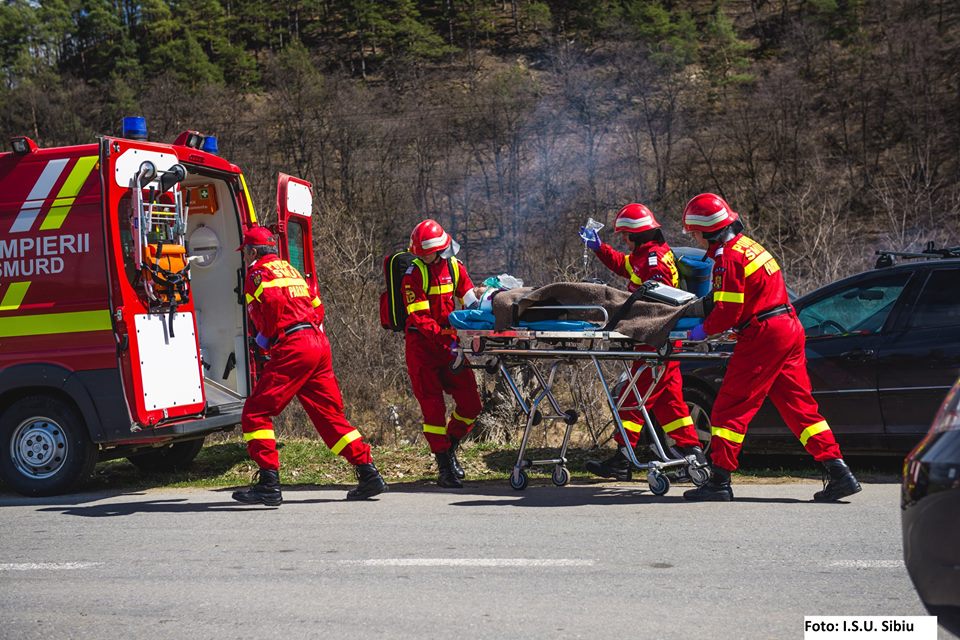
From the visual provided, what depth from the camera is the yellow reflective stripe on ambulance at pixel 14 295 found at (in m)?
7.71

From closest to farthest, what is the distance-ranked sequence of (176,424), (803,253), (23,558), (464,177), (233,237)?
(23,558) → (176,424) → (233,237) → (803,253) → (464,177)

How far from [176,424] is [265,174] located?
141 ft

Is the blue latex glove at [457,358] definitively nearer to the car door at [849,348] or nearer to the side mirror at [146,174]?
the car door at [849,348]

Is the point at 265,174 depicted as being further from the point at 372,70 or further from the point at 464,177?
the point at 372,70

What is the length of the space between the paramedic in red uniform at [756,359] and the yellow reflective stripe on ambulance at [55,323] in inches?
167

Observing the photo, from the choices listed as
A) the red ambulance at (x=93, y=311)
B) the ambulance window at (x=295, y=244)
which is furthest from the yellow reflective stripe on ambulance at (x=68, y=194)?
the ambulance window at (x=295, y=244)

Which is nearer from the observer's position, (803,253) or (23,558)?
(23,558)

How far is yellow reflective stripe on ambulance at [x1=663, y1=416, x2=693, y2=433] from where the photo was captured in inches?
295

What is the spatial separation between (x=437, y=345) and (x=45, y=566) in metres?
3.26

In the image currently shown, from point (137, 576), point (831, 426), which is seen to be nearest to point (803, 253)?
point (831, 426)

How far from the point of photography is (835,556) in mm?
5262

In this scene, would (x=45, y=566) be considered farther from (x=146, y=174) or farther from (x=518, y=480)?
(x=518, y=480)

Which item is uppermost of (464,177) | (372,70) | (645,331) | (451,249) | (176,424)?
(372,70)

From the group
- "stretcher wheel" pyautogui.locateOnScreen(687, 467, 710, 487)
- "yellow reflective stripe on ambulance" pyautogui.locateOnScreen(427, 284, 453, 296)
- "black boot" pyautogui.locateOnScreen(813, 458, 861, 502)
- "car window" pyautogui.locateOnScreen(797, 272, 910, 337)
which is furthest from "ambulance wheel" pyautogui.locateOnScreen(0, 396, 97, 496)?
"car window" pyautogui.locateOnScreen(797, 272, 910, 337)
